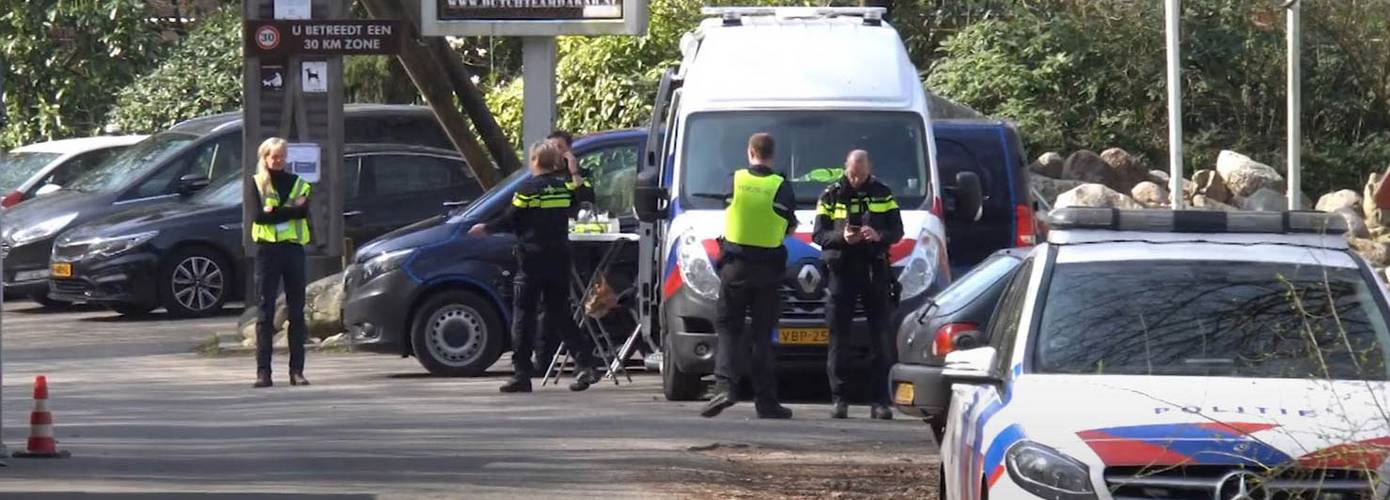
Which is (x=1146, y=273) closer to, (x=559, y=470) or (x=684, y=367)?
(x=559, y=470)

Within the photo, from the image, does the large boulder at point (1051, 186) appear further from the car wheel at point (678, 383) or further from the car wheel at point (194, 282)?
the car wheel at point (678, 383)

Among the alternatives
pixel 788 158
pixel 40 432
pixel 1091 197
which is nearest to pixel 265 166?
pixel 788 158

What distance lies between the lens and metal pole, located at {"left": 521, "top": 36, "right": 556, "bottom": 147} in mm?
18703

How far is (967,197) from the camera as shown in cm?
1430

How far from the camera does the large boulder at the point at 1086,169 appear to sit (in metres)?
26.0

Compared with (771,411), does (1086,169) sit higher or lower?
higher

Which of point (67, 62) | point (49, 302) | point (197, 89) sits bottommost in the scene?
point (49, 302)

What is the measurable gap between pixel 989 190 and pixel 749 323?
3.10 metres

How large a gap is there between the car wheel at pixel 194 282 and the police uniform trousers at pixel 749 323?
29.3 ft

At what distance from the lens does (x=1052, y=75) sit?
2805cm

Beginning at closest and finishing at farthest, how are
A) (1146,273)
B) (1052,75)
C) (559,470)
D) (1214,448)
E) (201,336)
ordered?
(1214,448), (1146,273), (559,470), (201,336), (1052,75)

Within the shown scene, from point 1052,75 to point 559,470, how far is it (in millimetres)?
18020

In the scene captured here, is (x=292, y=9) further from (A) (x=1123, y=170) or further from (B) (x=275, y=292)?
(A) (x=1123, y=170)

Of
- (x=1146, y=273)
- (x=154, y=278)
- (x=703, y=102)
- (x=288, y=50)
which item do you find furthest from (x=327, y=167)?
(x=1146, y=273)
